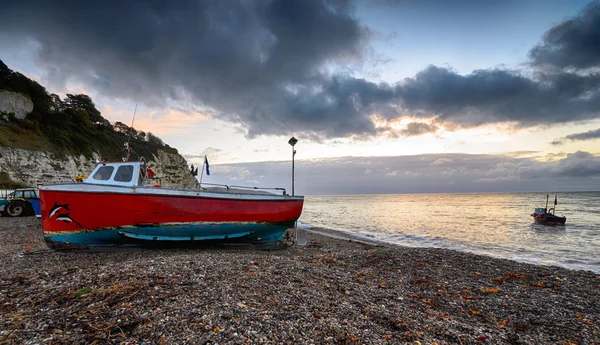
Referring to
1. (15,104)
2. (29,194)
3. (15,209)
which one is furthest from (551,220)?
(15,104)

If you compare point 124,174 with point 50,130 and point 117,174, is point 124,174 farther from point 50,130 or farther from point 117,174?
point 50,130

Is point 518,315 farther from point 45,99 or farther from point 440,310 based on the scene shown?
point 45,99

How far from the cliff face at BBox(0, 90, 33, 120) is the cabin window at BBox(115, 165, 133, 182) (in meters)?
46.4

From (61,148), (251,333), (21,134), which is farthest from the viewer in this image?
(61,148)

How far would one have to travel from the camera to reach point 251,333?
10.2 feet

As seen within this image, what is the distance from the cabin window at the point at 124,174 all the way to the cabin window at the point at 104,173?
11.0 inches

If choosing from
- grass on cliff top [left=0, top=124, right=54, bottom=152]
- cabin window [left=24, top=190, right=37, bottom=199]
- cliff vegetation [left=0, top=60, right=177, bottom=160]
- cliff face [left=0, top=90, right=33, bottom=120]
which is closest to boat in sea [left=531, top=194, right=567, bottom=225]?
cliff vegetation [left=0, top=60, right=177, bottom=160]

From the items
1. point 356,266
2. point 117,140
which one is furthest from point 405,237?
point 117,140

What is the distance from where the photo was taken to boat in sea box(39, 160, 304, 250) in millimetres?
8625

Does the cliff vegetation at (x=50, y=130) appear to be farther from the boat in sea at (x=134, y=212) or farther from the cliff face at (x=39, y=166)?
the boat in sea at (x=134, y=212)

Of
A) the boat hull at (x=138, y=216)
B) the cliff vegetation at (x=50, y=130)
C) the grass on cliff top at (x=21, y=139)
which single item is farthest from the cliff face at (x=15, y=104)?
the boat hull at (x=138, y=216)

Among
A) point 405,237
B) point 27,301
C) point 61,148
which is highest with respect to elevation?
point 61,148

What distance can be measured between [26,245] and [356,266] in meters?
13.3

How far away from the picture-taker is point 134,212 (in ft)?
29.8
